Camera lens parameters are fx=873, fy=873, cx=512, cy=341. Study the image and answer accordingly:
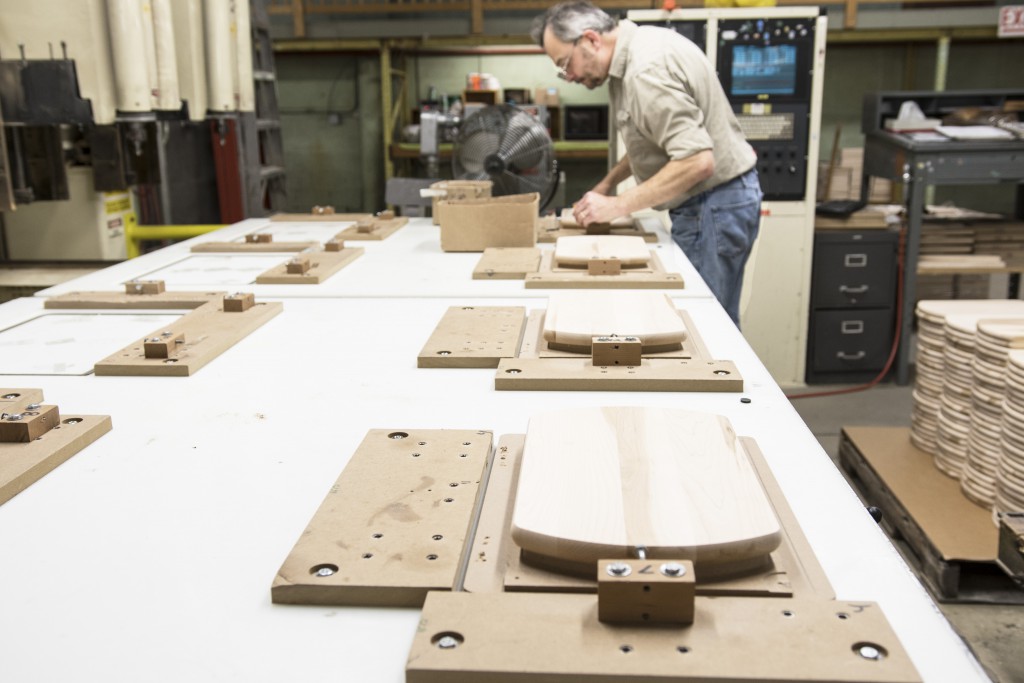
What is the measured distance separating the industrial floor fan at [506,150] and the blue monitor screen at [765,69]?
39.5 inches

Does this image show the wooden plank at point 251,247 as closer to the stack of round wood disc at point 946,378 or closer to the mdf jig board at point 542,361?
the mdf jig board at point 542,361

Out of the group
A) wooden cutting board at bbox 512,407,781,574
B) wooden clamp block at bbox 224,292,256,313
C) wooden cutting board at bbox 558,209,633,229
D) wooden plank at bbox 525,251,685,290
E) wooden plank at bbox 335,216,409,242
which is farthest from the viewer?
wooden plank at bbox 335,216,409,242

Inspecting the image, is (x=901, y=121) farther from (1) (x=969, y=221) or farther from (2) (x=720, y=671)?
(2) (x=720, y=671)

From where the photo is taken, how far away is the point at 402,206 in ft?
11.5

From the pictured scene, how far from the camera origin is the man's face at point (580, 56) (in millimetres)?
2498

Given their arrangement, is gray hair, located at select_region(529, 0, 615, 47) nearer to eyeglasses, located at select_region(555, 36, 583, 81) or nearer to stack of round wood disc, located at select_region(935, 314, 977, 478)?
eyeglasses, located at select_region(555, 36, 583, 81)

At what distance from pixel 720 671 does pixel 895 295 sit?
378 cm

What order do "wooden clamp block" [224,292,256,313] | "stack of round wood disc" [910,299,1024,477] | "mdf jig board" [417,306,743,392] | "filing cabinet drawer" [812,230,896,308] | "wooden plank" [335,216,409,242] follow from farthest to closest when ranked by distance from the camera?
"filing cabinet drawer" [812,230,896,308] < "wooden plank" [335,216,409,242] < "stack of round wood disc" [910,299,1024,477] < "wooden clamp block" [224,292,256,313] < "mdf jig board" [417,306,743,392]

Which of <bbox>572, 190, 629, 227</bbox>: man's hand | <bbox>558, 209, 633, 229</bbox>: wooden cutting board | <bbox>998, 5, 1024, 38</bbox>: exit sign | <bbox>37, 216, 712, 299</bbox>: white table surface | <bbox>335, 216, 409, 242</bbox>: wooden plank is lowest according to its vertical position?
<bbox>37, 216, 712, 299</bbox>: white table surface

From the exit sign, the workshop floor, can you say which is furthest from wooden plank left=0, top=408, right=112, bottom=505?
the exit sign

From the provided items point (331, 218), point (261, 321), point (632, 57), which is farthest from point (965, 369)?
point (331, 218)

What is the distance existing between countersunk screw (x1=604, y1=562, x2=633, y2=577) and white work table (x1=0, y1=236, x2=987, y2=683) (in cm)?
17

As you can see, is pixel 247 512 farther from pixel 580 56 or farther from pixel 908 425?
pixel 908 425

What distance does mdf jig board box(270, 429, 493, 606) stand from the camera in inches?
28.4
